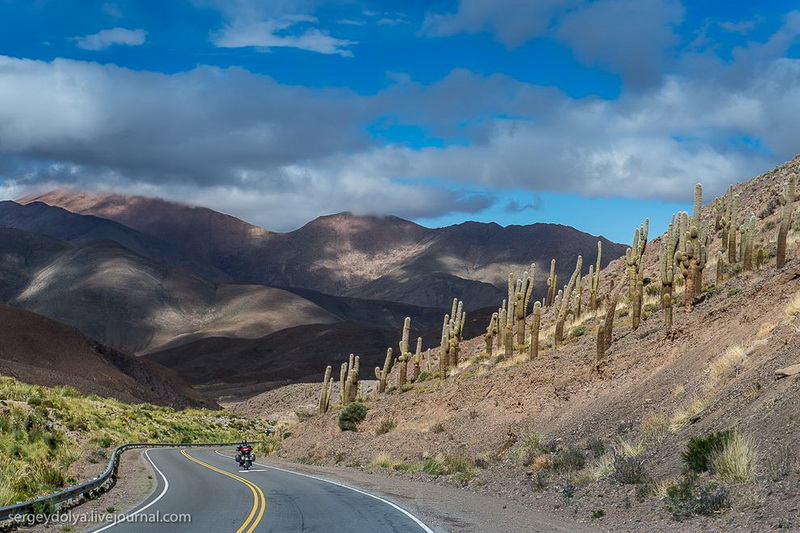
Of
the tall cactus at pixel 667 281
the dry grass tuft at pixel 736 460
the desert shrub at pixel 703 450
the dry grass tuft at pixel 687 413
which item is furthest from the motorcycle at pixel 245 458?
the dry grass tuft at pixel 736 460

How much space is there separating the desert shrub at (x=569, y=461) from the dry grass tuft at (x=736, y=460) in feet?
17.2

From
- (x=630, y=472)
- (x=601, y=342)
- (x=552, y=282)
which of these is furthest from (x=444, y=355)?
(x=630, y=472)

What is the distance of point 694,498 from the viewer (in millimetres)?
13477

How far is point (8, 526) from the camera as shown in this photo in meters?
14.0

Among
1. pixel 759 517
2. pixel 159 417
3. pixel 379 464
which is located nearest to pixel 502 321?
pixel 379 464

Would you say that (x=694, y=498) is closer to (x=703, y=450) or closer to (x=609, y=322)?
(x=703, y=450)

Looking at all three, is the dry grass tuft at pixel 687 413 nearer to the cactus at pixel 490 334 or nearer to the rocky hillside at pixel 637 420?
the rocky hillside at pixel 637 420

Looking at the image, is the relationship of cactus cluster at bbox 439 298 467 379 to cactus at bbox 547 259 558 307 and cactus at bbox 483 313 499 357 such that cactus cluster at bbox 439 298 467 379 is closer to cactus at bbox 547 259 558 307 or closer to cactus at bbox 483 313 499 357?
cactus at bbox 483 313 499 357

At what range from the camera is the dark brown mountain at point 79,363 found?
245 ft

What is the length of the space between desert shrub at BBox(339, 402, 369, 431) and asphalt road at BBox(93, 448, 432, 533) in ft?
34.5

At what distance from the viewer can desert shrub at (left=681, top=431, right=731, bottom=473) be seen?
14.2 metres

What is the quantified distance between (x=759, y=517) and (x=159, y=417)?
56292 millimetres

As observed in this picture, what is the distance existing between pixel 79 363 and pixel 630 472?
79.4 m

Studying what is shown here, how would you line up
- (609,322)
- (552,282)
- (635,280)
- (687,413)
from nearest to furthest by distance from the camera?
(687,413) < (609,322) < (635,280) < (552,282)
